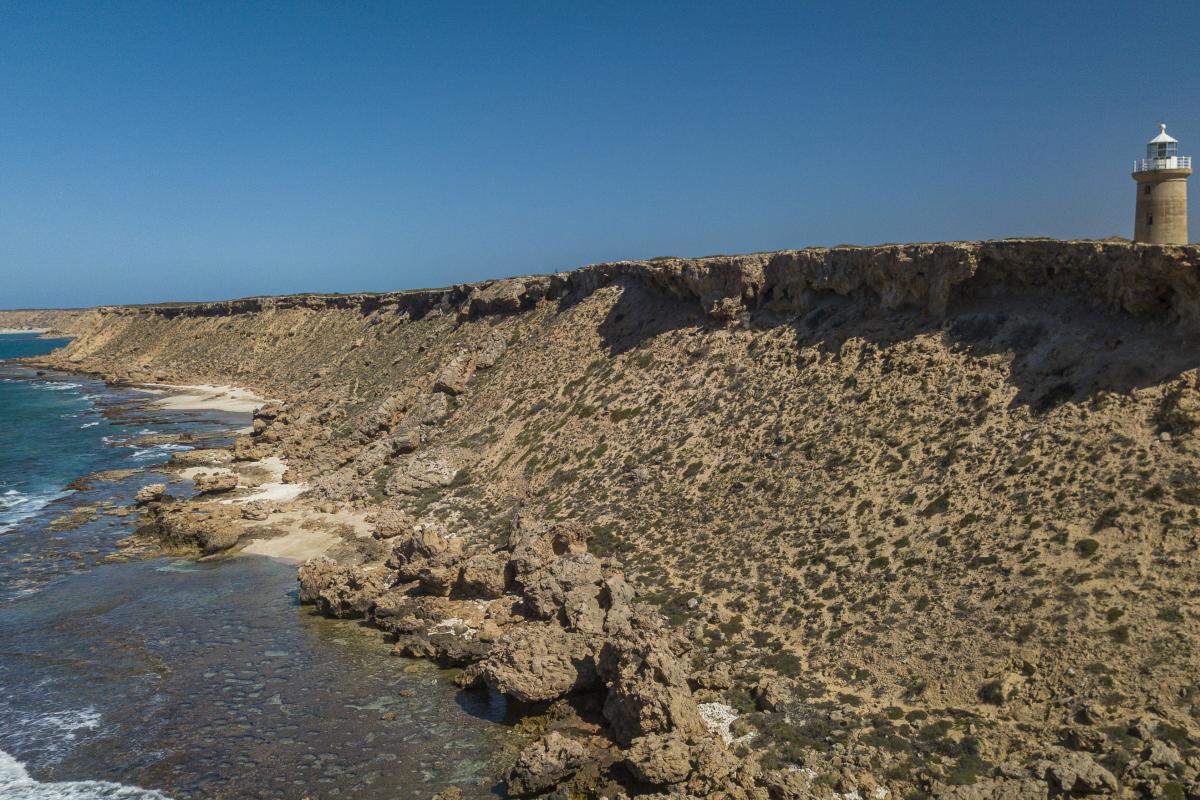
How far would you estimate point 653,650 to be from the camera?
64.0ft

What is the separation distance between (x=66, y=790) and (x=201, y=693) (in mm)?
4536

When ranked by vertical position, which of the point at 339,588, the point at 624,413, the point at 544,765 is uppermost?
the point at 624,413

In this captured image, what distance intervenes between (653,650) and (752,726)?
3135mm

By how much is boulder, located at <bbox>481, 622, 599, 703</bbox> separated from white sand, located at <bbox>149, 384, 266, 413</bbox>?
65.5 meters

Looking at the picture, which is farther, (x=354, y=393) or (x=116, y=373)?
(x=116, y=373)

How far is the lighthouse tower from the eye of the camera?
96.4 feet

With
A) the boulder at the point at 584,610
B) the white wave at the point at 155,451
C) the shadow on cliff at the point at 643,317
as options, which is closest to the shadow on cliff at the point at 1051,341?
the shadow on cliff at the point at 643,317

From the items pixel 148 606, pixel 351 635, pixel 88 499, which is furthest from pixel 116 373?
pixel 351 635

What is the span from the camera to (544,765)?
59.1 feet

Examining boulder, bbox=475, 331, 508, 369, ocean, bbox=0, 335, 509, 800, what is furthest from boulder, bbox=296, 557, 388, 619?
boulder, bbox=475, 331, 508, 369

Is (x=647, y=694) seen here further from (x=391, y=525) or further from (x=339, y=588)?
(x=391, y=525)

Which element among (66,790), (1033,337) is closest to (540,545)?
(66,790)

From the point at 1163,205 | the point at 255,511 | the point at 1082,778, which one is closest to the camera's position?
the point at 1082,778

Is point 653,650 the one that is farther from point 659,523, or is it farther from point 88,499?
point 88,499
